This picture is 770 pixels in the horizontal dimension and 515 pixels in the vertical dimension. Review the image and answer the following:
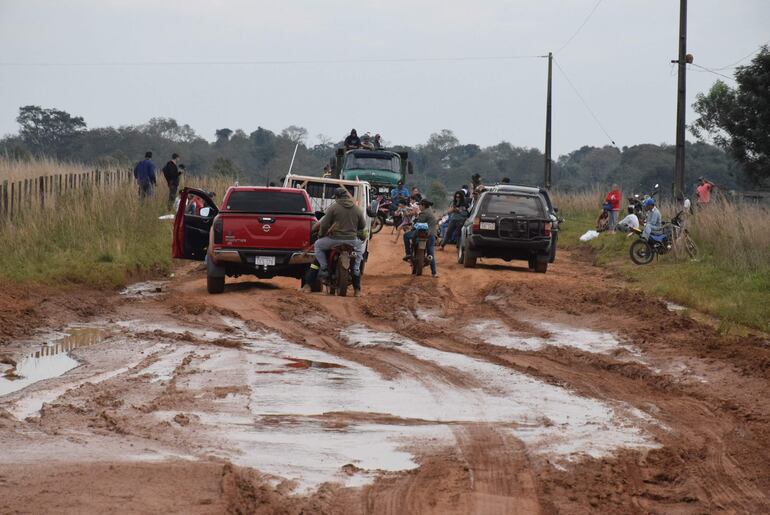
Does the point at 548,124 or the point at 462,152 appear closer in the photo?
the point at 548,124

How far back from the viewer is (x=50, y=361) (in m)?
12.1

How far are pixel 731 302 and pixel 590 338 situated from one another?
4.21 m

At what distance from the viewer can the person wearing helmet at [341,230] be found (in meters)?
18.6

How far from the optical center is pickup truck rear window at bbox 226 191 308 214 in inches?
773

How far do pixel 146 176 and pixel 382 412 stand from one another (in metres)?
25.2

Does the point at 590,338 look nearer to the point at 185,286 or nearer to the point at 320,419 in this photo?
the point at 320,419

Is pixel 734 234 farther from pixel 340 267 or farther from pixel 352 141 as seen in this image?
pixel 352 141

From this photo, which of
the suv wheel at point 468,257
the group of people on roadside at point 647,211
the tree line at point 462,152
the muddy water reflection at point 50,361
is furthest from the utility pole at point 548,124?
the muddy water reflection at point 50,361

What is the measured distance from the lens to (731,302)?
17.9m

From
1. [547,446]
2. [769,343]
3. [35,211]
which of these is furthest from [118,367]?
[35,211]

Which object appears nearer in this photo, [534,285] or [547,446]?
[547,446]

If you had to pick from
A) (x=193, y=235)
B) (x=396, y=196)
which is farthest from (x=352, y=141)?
(x=193, y=235)

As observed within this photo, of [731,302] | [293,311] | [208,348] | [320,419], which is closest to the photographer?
[320,419]

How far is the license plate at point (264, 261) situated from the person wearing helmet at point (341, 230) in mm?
627
